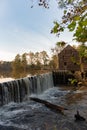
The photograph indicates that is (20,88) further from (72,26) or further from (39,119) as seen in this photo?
(72,26)

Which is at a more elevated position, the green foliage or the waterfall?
the green foliage

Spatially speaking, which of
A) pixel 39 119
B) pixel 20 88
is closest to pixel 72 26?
pixel 39 119

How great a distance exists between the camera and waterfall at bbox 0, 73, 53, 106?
16.3 metres

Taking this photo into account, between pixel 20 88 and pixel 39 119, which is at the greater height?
pixel 20 88

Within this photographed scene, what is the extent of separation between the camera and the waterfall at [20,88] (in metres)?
16.3

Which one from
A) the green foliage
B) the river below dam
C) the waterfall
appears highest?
the green foliage

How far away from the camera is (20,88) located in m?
19.2

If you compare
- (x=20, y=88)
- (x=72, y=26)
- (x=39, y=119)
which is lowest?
(x=39, y=119)

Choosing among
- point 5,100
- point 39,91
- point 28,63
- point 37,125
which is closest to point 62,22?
point 37,125

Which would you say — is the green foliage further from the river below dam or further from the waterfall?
the waterfall

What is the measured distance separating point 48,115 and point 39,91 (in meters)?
11.6

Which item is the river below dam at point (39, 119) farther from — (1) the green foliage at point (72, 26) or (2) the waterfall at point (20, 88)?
(1) the green foliage at point (72, 26)

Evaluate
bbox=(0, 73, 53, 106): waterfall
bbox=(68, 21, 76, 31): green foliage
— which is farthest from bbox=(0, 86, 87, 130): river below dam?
bbox=(68, 21, 76, 31): green foliage

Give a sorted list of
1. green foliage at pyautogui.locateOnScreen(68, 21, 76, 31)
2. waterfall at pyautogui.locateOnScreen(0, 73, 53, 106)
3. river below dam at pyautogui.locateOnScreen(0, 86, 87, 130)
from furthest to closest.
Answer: waterfall at pyautogui.locateOnScreen(0, 73, 53, 106) < river below dam at pyautogui.locateOnScreen(0, 86, 87, 130) < green foliage at pyautogui.locateOnScreen(68, 21, 76, 31)
